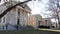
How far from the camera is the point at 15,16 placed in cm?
415

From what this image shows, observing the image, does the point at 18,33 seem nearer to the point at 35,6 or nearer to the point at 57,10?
the point at 35,6

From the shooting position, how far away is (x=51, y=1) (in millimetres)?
4145

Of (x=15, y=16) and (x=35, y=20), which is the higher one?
(x=15, y=16)

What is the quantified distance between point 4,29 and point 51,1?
6.07ft

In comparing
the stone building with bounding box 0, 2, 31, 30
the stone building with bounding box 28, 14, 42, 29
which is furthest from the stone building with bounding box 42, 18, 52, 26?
the stone building with bounding box 0, 2, 31, 30

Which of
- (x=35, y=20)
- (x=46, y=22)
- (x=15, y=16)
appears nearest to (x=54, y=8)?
(x=46, y=22)

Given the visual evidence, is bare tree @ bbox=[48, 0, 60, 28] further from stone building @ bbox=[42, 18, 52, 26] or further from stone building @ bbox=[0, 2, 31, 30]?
stone building @ bbox=[0, 2, 31, 30]

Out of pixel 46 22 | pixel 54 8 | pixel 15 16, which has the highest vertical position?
pixel 54 8

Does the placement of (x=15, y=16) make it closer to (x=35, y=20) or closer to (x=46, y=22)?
(x=35, y=20)

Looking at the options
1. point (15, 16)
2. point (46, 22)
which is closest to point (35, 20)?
point (46, 22)

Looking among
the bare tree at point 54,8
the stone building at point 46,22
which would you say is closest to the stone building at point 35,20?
the stone building at point 46,22

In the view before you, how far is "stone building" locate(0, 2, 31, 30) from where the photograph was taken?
13.4 feet

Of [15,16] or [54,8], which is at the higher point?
[54,8]

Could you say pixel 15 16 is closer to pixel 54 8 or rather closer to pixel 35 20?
pixel 35 20
